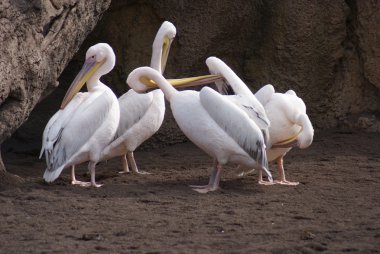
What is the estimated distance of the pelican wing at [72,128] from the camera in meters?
8.55

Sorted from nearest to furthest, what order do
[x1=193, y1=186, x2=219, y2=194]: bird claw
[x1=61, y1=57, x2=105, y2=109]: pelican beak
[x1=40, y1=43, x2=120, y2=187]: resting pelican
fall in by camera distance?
[x1=193, y1=186, x2=219, y2=194]: bird claw
[x1=40, y1=43, x2=120, y2=187]: resting pelican
[x1=61, y1=57, x2=105, y2=109]: pelican beak

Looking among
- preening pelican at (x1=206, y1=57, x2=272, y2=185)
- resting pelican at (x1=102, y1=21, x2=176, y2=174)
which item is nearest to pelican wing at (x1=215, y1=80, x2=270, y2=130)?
preening pelican at (x1=206, y1=57, x2=272, y2=185)

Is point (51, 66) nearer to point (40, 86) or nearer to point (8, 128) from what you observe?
point (40, 86)

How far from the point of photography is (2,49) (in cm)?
831

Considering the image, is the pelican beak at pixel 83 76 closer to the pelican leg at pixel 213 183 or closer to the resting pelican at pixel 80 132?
the resting pelican at pixel 80 132

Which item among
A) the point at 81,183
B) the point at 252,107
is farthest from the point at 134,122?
the point at 252,107

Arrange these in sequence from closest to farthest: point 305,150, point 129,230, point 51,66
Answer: point 129,230 → point 51,66 → point 305,150

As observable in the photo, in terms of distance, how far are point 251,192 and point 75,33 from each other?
2382mm

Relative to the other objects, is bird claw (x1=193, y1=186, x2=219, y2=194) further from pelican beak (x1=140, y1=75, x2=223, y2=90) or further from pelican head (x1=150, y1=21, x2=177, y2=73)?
pelican head (x1=150, y1=21, x2=177, y2=73)

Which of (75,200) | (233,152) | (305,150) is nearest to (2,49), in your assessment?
(75,200)

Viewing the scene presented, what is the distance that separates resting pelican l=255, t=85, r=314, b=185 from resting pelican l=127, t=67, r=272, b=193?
517mm

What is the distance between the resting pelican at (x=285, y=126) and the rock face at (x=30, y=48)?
2.02 metres

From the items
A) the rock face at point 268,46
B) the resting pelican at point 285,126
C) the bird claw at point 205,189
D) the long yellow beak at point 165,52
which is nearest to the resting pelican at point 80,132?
the bird claw at point 205,189

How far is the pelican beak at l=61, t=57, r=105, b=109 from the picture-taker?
30.9 ft
